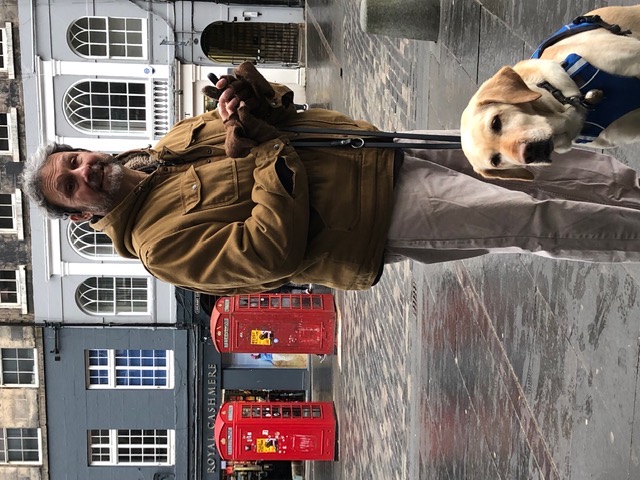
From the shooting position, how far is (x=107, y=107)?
1667 cm

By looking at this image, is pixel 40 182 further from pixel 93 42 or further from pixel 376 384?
pixel 93 42

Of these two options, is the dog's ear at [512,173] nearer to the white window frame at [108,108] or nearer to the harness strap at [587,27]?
the harness strap at [587,27]

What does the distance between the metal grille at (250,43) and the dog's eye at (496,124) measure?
18.2 meters

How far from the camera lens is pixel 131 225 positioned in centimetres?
323

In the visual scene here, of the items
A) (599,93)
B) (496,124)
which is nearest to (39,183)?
(496,124)

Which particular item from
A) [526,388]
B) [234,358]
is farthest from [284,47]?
[526,388]

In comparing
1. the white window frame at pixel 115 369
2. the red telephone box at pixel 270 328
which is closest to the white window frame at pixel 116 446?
the white window frame at pixel 115 369

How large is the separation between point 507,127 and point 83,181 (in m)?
1.97

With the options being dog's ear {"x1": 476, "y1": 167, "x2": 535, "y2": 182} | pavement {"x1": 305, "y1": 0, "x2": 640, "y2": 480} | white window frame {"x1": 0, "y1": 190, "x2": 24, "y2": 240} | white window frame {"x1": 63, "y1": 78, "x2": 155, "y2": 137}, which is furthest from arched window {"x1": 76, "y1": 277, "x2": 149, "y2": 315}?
dog's ear {"x1": 476, "y1": 167, "x2": 535, "y2": 182}

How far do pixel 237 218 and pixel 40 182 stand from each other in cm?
110

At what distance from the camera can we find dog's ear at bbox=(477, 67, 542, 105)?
243cm

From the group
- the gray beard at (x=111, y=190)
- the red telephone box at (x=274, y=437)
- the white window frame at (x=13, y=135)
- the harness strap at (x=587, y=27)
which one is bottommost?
the red telephone box at (x=274, y=437)

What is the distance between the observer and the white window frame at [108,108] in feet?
54.2

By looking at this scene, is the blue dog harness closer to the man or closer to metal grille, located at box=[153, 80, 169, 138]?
the man
